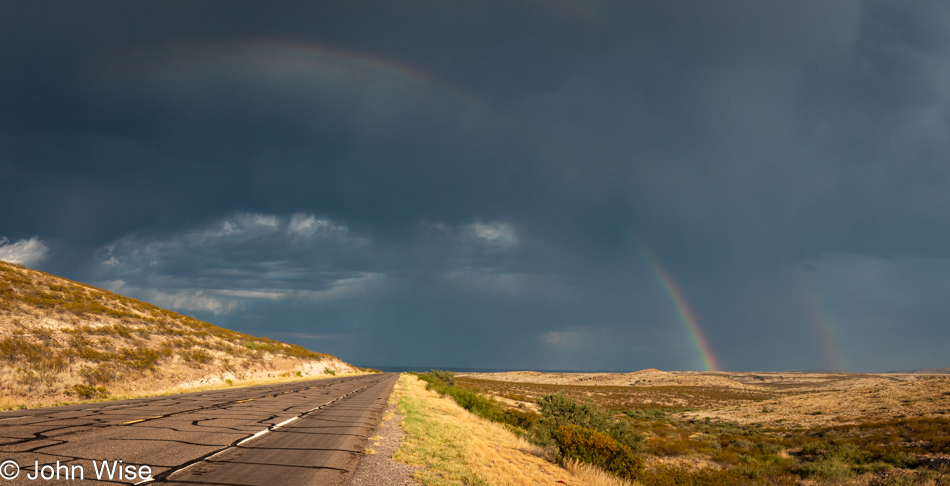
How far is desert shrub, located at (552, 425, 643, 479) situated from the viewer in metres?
13.6

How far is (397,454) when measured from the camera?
1026cm

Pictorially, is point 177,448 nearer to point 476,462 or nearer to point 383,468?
point 383,468

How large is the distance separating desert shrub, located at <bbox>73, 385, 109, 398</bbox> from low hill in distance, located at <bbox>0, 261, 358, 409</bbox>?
0.04 meters

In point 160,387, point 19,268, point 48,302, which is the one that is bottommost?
point 160,387

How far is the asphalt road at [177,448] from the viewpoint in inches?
264

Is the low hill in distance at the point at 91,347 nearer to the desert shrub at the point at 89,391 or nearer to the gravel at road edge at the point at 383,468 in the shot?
the desert shrub at the point at 89,391

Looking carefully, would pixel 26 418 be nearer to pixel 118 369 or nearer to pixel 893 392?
pixel 118 369

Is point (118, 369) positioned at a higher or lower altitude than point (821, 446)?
lower

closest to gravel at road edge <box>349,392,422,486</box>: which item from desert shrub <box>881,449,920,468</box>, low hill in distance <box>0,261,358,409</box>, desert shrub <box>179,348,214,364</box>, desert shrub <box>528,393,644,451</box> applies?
desert shrub <box>528,393,644,451</box>

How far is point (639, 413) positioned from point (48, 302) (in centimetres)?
5482

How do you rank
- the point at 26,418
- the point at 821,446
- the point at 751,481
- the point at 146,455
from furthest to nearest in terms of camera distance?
the point at 821,446
the point at 751,481
the point at 26,418
the point at 146,455

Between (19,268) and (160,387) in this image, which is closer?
(160,387)

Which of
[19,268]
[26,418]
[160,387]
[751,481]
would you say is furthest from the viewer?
[19,268]

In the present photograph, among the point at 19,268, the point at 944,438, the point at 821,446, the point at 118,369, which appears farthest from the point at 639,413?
the point at 19,268
